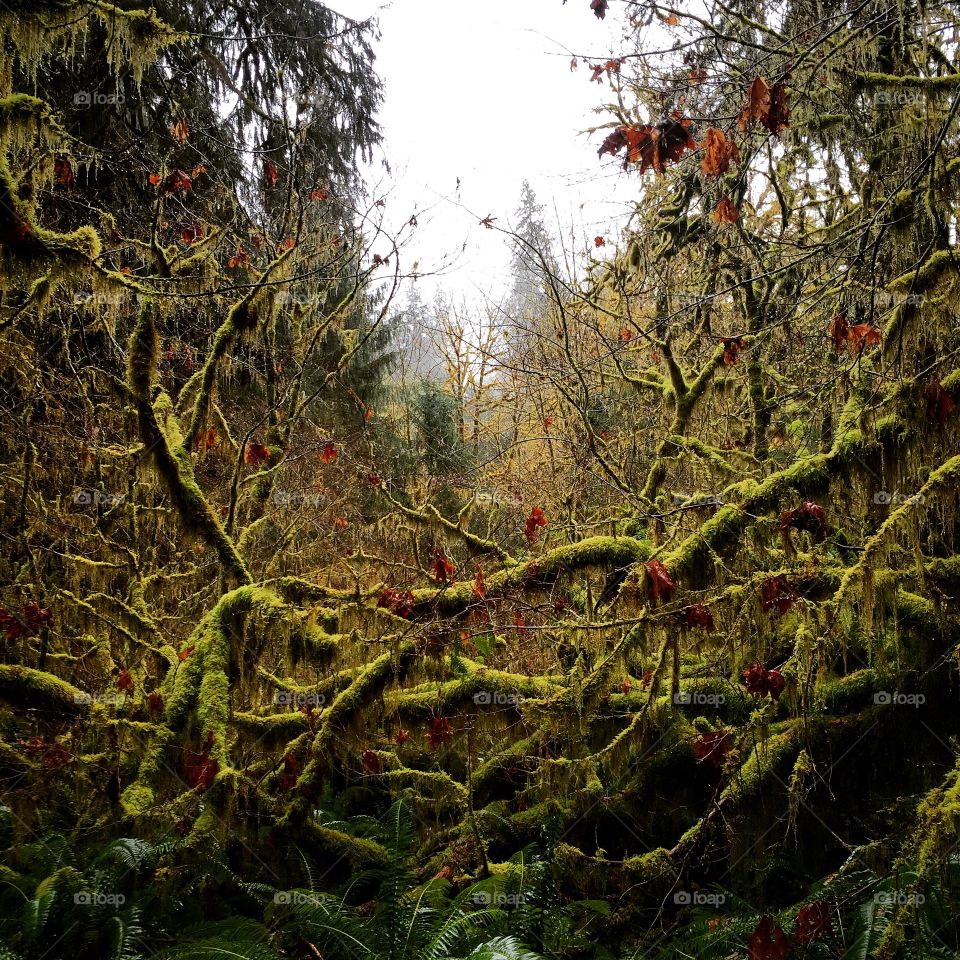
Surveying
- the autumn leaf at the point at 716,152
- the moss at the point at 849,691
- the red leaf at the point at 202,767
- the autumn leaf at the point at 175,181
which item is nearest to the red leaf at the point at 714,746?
the moss at the point at 849,691

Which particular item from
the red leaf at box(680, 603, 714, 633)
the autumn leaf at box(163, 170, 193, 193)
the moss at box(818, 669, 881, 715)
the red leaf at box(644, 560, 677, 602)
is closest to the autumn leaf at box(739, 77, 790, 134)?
the red leaf at box(644, 560, 677, 602)

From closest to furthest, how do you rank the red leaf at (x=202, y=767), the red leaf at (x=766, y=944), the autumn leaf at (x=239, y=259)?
the red leaf at (x=766, y=944) < the red leaf at (x=202, y=767) < the autumn leaf at (x=239, y=259)

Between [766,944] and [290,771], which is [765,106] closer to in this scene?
[766,944]

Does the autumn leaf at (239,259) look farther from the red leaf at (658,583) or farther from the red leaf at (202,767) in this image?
the red leaf at (658,583)

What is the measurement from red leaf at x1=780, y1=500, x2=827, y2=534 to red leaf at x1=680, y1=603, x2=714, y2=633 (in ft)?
2.01

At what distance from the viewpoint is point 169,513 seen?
492 cm

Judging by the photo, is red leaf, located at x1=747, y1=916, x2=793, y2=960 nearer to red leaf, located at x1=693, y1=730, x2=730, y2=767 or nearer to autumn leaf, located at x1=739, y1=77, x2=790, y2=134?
red leaf, located at x1=693, y1=730, x2=730, y2=767

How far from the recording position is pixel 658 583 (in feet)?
10.1

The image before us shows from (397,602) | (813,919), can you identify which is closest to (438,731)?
(397,602)

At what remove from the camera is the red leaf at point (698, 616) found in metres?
3.51

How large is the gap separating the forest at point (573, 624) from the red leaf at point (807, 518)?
0.02 meters

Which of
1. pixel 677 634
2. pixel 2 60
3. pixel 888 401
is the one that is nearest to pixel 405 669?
pixel 677 634

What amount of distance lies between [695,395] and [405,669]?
321 cm

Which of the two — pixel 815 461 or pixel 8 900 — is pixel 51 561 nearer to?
pixel 8 900
